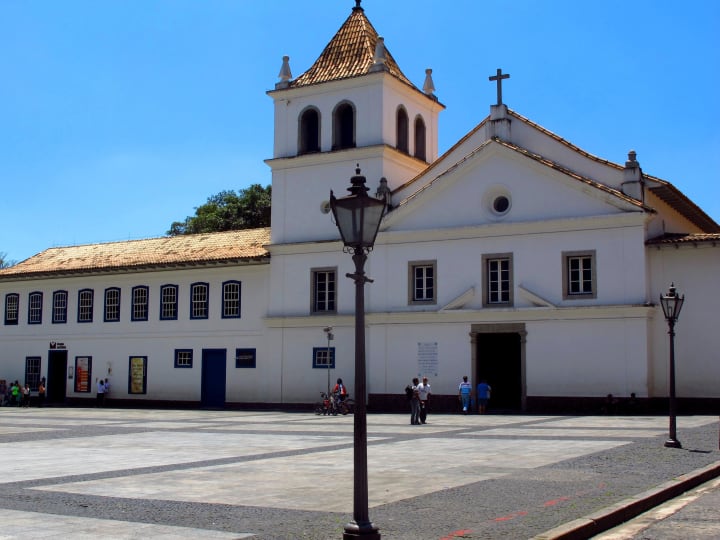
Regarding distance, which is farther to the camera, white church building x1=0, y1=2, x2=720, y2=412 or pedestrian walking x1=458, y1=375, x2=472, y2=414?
pedestrian walking x1=458, y1=375, x2=472, y2=414

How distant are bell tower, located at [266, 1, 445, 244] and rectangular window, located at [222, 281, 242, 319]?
2828 millimetres

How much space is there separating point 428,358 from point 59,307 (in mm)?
19576

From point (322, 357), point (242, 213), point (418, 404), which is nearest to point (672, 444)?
point (418, 404)

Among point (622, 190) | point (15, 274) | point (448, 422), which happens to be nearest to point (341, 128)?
point (622, 190)

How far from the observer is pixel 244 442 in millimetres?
19375

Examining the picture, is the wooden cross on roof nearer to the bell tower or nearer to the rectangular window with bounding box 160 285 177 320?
the bell tower

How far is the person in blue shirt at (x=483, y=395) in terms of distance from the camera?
98.7ft

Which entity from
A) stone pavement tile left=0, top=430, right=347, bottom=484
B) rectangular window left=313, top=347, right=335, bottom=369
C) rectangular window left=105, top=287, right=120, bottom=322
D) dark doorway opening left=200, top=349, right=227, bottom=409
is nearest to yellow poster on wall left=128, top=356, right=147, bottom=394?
rectangular window left=105, top=287, right=120, bottom=322

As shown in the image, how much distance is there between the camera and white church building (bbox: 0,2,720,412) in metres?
29.4

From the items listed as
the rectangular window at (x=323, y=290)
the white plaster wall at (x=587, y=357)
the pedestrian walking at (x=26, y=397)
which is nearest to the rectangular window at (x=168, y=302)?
the rectangular window at (x=323, y=290)

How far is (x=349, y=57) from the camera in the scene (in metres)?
36.8

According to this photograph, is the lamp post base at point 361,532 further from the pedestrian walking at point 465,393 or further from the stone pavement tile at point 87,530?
the pedestrian walking at point 465,393

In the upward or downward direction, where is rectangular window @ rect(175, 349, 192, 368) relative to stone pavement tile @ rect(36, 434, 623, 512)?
upward

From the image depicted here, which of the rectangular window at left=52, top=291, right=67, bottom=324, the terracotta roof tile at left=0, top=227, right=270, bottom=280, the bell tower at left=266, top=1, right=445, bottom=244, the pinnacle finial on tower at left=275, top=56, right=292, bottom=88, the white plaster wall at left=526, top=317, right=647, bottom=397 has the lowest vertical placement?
the white plaster wall at left=526, top=317, right=647, bottom=397
